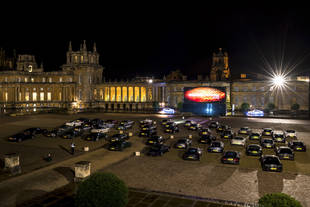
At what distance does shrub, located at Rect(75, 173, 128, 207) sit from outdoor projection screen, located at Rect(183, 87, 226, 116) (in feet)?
228

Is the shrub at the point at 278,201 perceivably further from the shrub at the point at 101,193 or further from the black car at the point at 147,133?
the black car at the point at 147,133

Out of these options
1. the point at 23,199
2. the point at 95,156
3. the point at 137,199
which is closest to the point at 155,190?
the point at 137,199

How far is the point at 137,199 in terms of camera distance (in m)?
18.5

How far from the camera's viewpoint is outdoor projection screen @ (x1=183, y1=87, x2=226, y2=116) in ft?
272

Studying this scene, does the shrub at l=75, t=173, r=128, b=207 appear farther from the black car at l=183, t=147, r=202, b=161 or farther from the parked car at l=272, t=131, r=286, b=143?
the parked car at l=272, t=131, r=286, b=143

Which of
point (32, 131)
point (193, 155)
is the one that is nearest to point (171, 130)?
point (193, 155)

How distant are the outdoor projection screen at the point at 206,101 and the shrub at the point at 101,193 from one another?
228 feet

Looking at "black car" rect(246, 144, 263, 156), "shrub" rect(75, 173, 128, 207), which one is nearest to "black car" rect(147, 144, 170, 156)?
"black car" rect(246, 144, 263, 156)

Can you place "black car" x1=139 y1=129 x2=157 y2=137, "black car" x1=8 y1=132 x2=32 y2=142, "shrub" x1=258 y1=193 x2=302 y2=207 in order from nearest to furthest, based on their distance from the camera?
"shrub" x1=258 y1=193 x2=302 y2=207 < "black car" x1=8 y1=132 x2=32 y2=142 < "black car" x1=139 y1=129 x2=157 y2=137

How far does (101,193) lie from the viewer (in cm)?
1371

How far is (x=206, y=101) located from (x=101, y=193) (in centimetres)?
7375

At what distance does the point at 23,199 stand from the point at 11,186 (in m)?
3.55

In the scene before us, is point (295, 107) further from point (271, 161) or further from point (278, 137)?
point (271, 161)

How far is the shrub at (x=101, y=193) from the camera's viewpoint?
13633 mm
